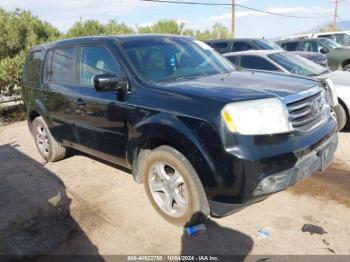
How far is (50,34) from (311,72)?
398 inches

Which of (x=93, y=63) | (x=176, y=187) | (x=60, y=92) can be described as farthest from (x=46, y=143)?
(x=176, y=187)

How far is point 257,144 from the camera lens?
3.18 m

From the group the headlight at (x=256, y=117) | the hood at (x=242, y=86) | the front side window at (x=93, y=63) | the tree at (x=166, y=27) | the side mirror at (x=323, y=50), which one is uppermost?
the tree at (x=166, y=27)

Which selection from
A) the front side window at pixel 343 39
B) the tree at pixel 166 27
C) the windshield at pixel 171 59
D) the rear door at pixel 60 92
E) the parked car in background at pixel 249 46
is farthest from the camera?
the tree at pixel 166 27

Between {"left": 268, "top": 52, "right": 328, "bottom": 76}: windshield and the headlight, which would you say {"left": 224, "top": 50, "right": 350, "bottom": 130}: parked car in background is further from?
the headlight

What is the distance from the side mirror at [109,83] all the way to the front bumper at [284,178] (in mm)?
1561

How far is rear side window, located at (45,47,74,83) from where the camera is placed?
200 inches

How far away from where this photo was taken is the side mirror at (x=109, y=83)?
12.8ft

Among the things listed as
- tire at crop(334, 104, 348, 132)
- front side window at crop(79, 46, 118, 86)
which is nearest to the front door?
front side window at crop(79, 46, 118, 86)

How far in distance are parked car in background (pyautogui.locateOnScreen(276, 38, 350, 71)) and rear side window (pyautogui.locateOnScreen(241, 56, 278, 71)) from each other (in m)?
5.87

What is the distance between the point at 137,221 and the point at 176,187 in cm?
61

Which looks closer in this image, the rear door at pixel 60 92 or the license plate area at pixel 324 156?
the license plate area at pixel 324 156

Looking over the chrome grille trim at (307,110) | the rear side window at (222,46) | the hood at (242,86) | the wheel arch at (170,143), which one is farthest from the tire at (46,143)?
the rear side window at (222,46)

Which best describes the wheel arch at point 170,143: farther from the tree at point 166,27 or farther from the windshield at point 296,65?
the tree at point 166,27
